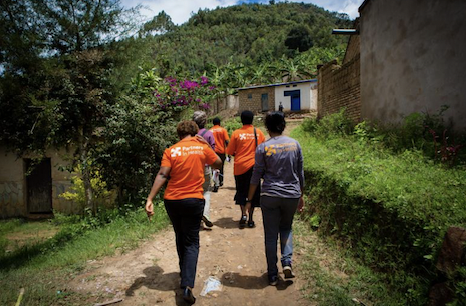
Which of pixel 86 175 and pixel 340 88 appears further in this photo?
pixel 340 88

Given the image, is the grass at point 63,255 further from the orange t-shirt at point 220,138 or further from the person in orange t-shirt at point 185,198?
the orange t-shirt at point 220,138

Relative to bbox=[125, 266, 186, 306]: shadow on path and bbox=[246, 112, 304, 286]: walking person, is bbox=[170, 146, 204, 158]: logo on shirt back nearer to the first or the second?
bbox=[246, 112, 304, 286]: walking person

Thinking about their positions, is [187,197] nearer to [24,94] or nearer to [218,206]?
[218,206]

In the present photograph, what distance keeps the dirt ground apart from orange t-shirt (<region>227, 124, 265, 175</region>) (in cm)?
121

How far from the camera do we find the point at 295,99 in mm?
26812

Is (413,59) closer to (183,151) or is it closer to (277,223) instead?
(277,223)

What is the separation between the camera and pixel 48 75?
23.3 ft

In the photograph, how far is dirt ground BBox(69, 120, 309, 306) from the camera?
3363 millimetres

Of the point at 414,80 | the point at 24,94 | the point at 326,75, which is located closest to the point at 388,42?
the point at 414,80

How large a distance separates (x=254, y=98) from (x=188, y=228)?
2647cm

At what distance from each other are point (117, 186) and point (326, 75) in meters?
9.26

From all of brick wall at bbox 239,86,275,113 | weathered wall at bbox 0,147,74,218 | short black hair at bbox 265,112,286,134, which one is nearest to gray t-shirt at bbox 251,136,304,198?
short black hair at bbox 265,112,286,134

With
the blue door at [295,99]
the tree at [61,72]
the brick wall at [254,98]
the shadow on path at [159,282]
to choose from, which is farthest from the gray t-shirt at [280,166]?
the brick wall at [254,98]

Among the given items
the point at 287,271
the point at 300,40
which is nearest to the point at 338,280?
the point at 287,271
